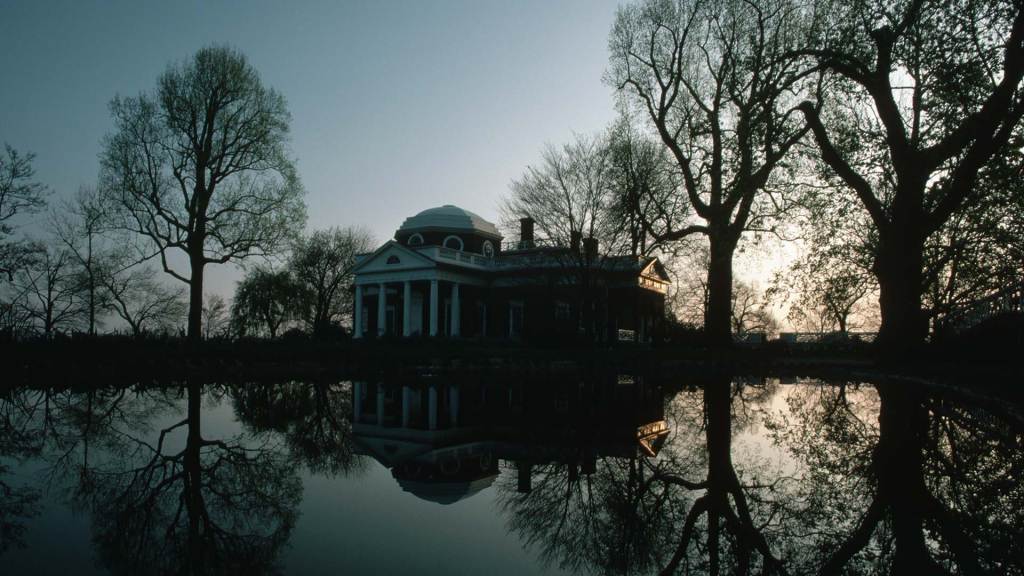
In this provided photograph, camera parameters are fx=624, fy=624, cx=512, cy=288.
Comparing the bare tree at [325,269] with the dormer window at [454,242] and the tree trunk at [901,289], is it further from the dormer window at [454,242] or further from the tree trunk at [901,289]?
the tree trunk at [901,289]

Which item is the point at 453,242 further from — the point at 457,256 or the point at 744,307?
the point at 744,307

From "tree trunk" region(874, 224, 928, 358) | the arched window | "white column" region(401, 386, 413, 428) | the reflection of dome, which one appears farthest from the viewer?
the arched window

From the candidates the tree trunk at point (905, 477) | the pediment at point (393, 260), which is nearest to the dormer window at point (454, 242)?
the pediment at point (393, 260)

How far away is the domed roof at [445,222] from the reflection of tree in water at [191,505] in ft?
121

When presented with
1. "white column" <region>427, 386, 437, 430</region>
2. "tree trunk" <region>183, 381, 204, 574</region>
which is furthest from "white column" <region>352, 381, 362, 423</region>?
"tree trunk" <region>183, 381, 204, 574</region>

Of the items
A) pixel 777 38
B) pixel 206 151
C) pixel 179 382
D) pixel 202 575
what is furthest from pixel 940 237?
pixel 206 151

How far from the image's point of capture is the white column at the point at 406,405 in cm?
924

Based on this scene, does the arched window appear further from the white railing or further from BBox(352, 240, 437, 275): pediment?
BBox(352, 240, 437, 275): pediment

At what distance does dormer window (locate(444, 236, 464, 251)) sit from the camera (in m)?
42.8

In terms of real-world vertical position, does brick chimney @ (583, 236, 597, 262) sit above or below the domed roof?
below

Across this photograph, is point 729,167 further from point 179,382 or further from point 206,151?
point 206,151

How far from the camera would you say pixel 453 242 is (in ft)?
141

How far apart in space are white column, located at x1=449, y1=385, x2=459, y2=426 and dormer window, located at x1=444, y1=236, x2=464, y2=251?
28.2 m

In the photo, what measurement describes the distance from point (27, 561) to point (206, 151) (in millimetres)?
29000
